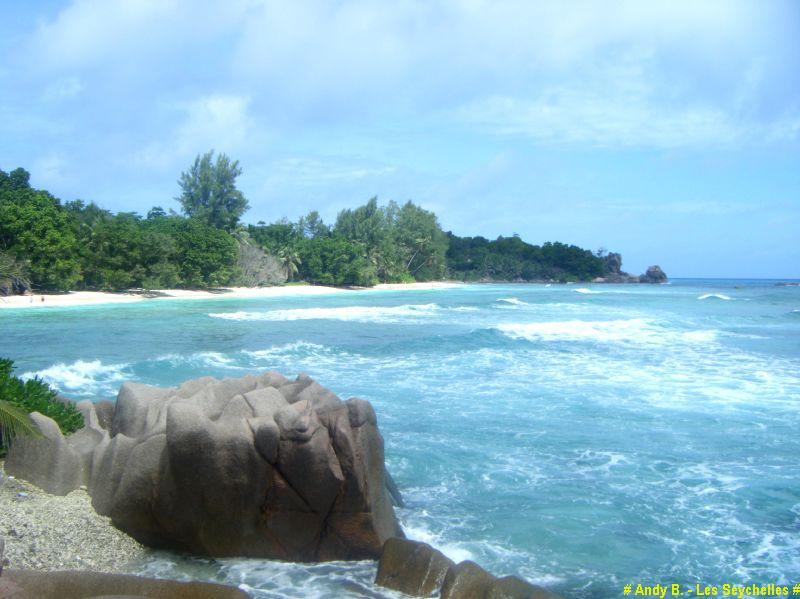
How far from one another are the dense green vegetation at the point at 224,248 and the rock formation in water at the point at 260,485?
36.1 metres

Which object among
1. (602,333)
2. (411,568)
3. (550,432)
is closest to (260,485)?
(411,568)

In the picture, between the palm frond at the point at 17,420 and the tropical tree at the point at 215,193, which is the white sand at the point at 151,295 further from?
the palm frond at the point at 17,420

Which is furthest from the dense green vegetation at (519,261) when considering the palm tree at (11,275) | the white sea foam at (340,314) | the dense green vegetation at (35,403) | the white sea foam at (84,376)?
the dense green vegetation at (35,403)

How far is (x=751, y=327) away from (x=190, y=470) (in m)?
31.0

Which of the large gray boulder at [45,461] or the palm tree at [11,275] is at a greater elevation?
the palm tree at [11,275]

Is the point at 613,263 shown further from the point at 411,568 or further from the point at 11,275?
the point at 411,568

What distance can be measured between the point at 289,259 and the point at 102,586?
67.7 m

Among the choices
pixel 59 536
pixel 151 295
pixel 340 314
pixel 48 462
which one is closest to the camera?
pixel 59 536

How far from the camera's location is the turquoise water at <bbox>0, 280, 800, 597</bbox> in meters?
6.68

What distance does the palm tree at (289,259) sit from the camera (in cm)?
7156

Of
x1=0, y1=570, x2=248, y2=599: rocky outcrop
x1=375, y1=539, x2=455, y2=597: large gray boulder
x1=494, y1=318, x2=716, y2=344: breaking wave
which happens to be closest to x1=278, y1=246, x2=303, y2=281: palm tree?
x1=494, y1=318, x2=716, y2=344: breaking wave

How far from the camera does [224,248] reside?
57312 millimetres

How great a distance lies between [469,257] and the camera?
122m

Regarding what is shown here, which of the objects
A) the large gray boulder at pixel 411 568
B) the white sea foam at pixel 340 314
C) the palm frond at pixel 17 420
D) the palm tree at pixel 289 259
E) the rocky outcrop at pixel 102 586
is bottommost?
the large gray boulder at pixel 411 568
